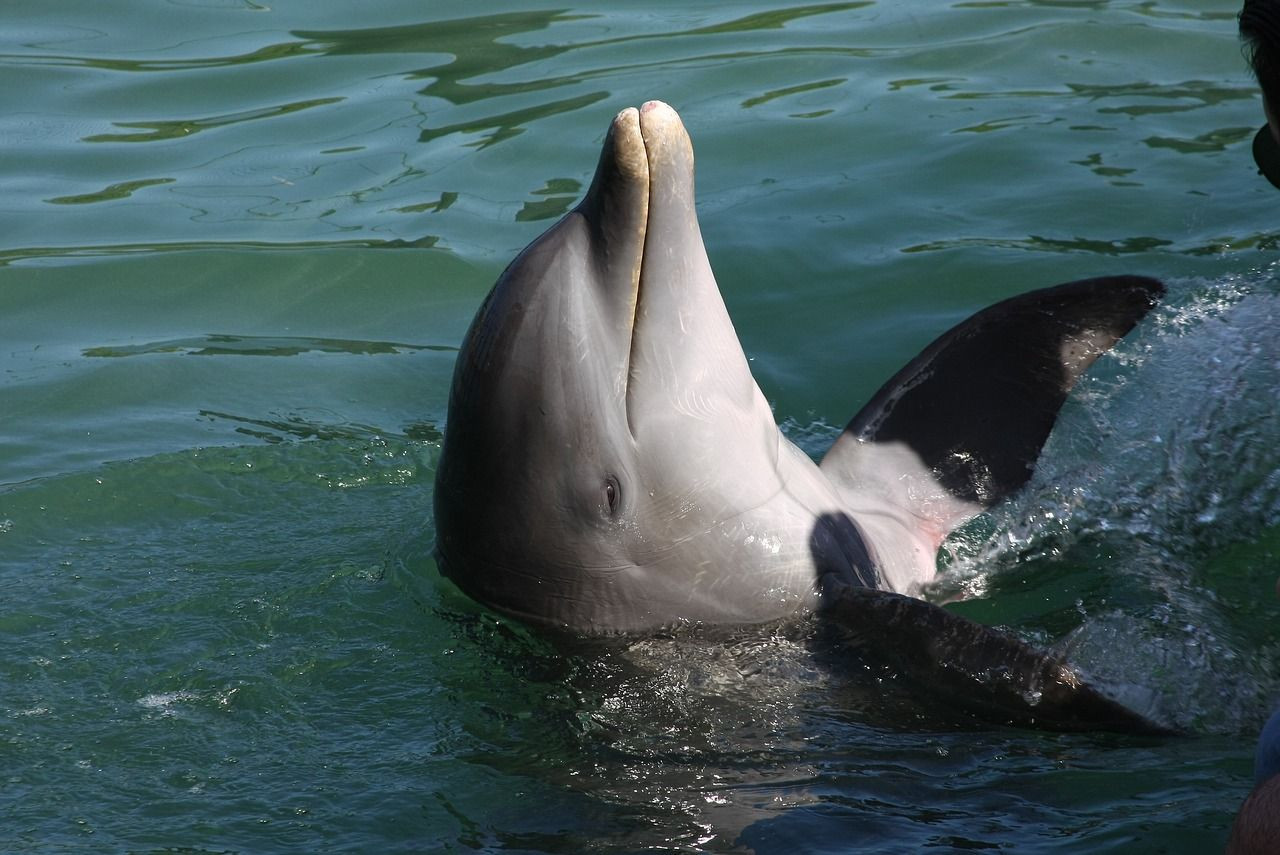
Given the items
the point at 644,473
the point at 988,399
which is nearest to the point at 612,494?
the point at 644,473

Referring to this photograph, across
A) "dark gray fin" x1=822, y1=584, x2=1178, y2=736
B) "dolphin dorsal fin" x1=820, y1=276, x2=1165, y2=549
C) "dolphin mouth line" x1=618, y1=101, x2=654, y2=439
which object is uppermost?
"dolphin mouth line" x1=618, y1=101, x2=654, y2=439

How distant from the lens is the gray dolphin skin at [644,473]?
467 centimetres

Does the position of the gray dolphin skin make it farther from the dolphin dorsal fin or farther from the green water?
the dolphin dorsal fin

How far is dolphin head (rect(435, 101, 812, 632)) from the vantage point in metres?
4.76

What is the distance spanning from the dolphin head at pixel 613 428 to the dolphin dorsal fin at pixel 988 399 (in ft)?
4.00

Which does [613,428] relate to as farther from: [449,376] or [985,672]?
[449,376]

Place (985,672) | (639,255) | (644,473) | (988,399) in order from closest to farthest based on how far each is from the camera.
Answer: (985,672) → (639,255) → (644,473) → (988,399)

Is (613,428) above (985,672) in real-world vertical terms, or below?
above

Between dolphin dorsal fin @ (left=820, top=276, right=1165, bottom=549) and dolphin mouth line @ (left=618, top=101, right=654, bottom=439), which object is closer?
dolphin mouth line @ (left=618, top=101, right=654, bottom=439)

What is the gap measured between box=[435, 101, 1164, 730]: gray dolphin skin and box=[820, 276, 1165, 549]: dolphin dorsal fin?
0.80m

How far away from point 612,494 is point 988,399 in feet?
6.74

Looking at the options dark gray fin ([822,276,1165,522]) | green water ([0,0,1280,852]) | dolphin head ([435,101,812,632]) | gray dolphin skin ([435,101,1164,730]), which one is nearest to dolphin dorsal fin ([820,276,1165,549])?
dark gray fin ([822,276,1165,522])

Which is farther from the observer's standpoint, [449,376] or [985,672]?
[449,376]

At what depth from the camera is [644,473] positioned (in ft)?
16.3
